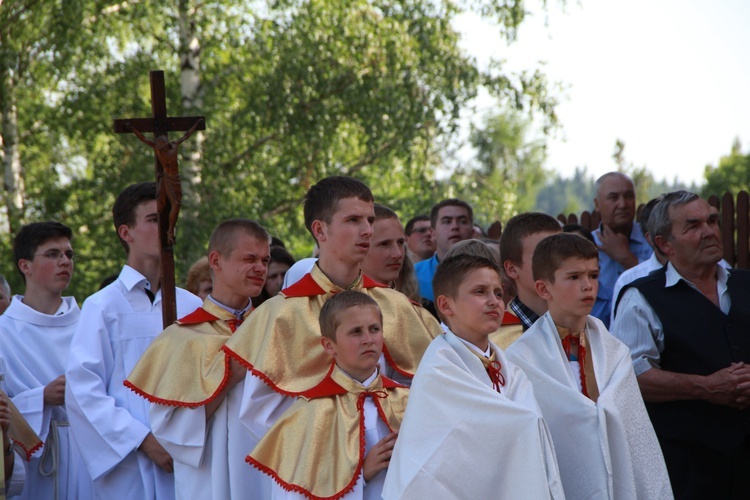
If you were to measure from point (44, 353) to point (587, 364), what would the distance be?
11.3 feet

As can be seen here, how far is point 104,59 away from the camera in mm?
17812

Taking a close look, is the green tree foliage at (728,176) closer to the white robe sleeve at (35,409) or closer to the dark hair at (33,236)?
the dark hair at (33,236)

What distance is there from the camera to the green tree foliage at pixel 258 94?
15.4m

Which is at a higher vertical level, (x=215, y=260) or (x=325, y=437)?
(x=215, y=260)

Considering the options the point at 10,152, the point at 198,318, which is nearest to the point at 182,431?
the point at 198,318

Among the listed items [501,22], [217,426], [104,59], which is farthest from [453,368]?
[104,59]

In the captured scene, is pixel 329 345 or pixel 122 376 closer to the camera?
pixel 329 345

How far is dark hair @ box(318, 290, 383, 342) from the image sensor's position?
179 inches

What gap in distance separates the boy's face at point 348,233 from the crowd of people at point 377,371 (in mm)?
10

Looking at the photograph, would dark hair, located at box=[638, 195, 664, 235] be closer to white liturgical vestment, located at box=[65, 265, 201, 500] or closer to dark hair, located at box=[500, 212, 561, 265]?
dark hair, located at box=[500, 212, 561, 265]

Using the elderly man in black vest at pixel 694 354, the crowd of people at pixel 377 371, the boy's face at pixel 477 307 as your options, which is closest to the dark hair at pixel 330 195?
the crowd of people at pixel 377 371

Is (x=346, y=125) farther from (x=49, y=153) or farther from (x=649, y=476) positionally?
(x=649, y=476)

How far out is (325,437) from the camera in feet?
14.9

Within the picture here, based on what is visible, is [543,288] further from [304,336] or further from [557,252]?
[304,336]
